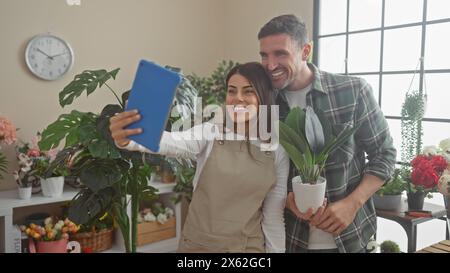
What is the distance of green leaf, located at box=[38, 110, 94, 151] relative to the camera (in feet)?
5.38

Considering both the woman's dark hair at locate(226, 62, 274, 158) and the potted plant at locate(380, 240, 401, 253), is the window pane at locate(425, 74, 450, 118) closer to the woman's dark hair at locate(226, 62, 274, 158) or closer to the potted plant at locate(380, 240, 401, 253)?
the potted plant at locate(380, 240, 401, 253)

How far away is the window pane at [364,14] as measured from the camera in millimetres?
2813

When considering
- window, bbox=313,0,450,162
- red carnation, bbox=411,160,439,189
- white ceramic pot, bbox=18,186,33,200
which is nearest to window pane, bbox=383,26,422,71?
window, bbox=313,0,450,162

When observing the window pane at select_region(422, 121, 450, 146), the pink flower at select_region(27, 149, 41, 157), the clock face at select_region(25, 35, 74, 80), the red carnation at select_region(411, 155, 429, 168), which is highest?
the clock face at select_region(25, 35, 74, 80)

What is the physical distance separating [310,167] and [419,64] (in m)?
1.97

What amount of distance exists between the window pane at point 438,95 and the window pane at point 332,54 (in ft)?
2.15

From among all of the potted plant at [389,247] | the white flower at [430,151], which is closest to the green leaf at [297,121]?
the white flower at [430,151]

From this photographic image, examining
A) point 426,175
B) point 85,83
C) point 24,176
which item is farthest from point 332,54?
point 24,176

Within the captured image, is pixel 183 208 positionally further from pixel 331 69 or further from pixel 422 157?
pixel 422 157

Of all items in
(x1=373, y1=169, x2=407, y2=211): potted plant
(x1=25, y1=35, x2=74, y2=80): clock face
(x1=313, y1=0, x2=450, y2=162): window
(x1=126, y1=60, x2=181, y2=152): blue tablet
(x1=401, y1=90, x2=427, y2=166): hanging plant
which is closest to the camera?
(x1=126, y1=60, x2=181, y2=152): blue tablet

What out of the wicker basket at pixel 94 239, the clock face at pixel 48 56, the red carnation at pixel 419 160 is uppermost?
the clock face at pixel 48 56

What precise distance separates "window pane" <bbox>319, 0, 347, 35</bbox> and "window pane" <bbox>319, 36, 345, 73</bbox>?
0.23 feet

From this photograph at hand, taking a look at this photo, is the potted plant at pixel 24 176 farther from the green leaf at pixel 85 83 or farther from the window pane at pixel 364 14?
the window pane at pixel 364 14
